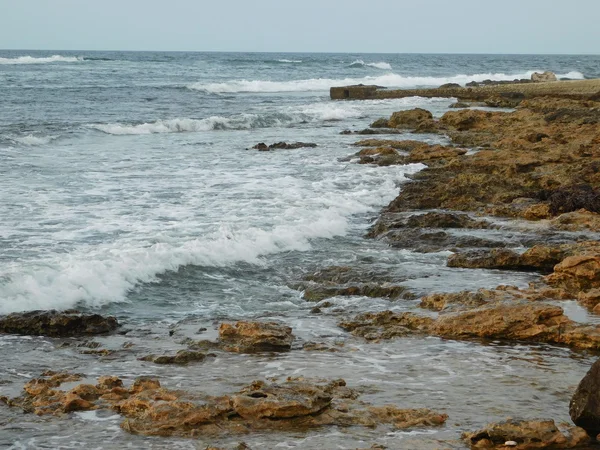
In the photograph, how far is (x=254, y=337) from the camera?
24.3 feet

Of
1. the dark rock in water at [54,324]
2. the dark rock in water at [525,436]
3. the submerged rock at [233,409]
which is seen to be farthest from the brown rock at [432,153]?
the dark rock in water at [525,436]

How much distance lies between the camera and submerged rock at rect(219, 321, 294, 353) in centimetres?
732

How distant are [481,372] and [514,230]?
214 inches

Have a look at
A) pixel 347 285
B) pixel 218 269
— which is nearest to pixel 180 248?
pixel 218 269

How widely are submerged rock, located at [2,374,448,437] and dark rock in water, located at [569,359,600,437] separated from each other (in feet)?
2.81

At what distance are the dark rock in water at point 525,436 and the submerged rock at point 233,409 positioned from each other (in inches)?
16.9

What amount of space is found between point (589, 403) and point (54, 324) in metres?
4.90

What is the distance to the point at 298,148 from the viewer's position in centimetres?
2338

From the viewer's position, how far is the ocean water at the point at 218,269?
6.04 m

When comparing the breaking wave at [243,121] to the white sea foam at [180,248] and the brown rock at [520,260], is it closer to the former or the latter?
the white sea foam at [180,248]

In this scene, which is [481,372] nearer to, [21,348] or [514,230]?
[21,348]

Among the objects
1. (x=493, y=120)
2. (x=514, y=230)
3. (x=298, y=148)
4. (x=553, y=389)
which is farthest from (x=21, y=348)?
(x=493, y=120)

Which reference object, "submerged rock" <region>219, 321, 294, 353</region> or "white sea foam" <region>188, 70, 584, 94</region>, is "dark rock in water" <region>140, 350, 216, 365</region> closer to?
"submerged rock" <region>219, 321, 294, 353</region>

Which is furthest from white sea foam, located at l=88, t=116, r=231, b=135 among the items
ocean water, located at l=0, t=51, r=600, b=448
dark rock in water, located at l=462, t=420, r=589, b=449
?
dark rock in water, located at l=462, t=420, r=589, b=449
